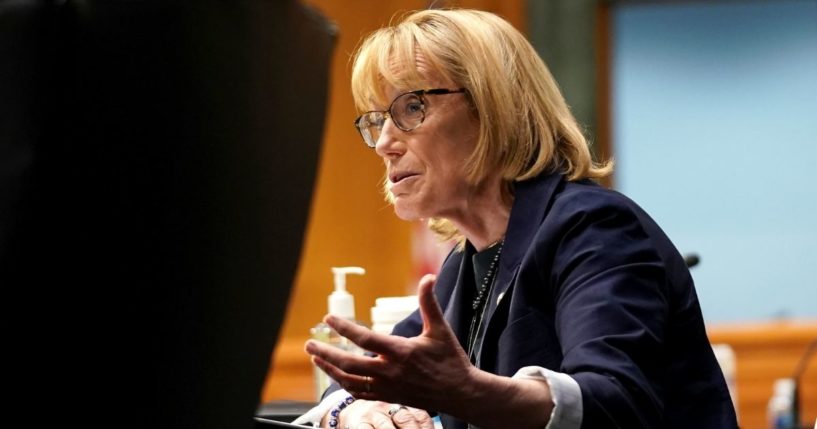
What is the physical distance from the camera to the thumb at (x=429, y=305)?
1124 mm

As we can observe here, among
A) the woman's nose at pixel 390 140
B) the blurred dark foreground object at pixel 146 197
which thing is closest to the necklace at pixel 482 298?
the woman's nose at pixel 390 140

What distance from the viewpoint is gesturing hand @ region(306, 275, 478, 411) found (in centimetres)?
114

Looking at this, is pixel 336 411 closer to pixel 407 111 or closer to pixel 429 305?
pixel 407 111

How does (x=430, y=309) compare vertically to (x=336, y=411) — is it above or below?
above

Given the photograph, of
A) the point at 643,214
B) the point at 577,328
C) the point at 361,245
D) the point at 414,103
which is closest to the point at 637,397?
the point at 577,328

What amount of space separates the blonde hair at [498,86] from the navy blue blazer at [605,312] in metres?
0.09

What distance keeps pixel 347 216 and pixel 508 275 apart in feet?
12.8

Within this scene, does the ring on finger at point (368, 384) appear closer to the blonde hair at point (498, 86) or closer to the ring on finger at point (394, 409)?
the ring on finger at point (394, 409)

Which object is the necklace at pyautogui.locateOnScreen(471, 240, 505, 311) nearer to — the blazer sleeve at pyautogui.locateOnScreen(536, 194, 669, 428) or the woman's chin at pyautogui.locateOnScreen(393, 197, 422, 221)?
the woman's chin at pyautogui.locateOnScreen(393, 197, 422, 221)

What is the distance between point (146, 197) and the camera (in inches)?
30.0

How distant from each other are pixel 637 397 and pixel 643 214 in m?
0.36

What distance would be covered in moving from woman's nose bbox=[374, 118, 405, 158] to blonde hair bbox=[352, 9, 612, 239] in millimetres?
71

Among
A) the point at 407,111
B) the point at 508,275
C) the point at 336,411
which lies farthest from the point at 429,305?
the point at 407,111

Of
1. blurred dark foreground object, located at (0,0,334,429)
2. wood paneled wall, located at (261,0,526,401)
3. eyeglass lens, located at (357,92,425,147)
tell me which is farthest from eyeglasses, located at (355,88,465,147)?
wood paneled wall, located at (261,0,526,401)
